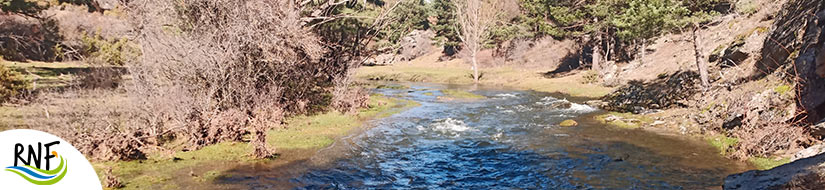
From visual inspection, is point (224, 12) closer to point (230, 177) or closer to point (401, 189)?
point (230, 177)

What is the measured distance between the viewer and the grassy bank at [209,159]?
1111 centimetres

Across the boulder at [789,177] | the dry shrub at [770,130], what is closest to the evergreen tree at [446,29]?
the dry shrub at [770,130]

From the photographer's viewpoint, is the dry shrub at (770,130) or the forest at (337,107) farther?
the dry shrub at (770,130)

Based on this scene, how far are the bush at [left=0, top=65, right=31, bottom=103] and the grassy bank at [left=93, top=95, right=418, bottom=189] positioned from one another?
12.9 meters

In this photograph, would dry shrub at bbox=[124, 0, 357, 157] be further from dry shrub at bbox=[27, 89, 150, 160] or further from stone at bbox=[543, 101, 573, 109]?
stone at bbox=[543, 101, 573, 109]

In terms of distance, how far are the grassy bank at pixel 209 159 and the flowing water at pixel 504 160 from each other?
2.52 feet

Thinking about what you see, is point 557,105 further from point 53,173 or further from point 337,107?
point 53,173

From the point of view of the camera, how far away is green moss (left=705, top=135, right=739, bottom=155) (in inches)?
559

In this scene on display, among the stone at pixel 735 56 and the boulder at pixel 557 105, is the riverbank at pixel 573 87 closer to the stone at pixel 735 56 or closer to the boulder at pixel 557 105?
the boulder at pixel 557 105

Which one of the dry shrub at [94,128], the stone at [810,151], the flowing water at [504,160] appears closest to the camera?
the stone at [810,151]

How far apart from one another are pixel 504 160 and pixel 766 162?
23.1 ft

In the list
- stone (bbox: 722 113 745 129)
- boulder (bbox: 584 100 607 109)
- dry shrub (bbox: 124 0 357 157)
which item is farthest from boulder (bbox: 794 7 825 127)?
dry shrub (bbox: 124 0 357 157)

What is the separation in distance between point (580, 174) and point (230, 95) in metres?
12.9

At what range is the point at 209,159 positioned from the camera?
1330 cm
